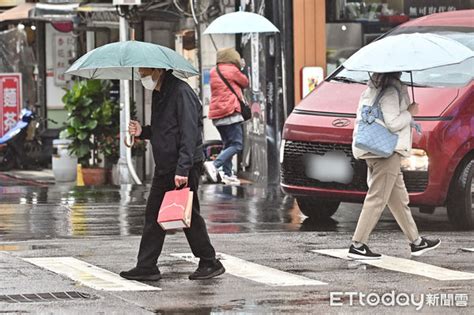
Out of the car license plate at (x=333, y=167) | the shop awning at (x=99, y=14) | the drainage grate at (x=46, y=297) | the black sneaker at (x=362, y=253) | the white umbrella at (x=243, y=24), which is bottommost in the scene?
the black sneaker at (x=362, y=253)

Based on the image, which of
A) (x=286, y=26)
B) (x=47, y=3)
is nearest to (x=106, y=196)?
(x=286, y=26)

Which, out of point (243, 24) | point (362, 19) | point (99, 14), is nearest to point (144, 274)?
point (243, 24)

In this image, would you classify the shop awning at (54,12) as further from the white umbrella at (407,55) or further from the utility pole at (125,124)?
the white umbrella at (407,55)

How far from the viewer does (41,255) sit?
36.4 feet

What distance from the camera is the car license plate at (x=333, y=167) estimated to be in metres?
12.7

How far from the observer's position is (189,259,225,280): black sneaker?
9.78 metres

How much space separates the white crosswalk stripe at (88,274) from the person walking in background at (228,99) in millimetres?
7339

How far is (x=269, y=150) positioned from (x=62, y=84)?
10.1 meters

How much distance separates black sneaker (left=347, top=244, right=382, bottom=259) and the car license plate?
1.96m

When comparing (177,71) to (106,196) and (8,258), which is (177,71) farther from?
(106,196)

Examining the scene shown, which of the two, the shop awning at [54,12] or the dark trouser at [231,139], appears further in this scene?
the shop awning at [54,12]

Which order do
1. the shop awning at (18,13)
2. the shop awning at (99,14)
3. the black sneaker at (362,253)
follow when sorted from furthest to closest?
the shop awning at (18,13) < the shop awning at (99,14) < the black sneaker at (362,253)

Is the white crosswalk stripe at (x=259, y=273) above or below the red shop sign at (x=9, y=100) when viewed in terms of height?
below

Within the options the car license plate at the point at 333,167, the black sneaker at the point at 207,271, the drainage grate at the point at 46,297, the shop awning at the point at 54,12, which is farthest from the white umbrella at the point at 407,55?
the shop awning at the point at 54,12
